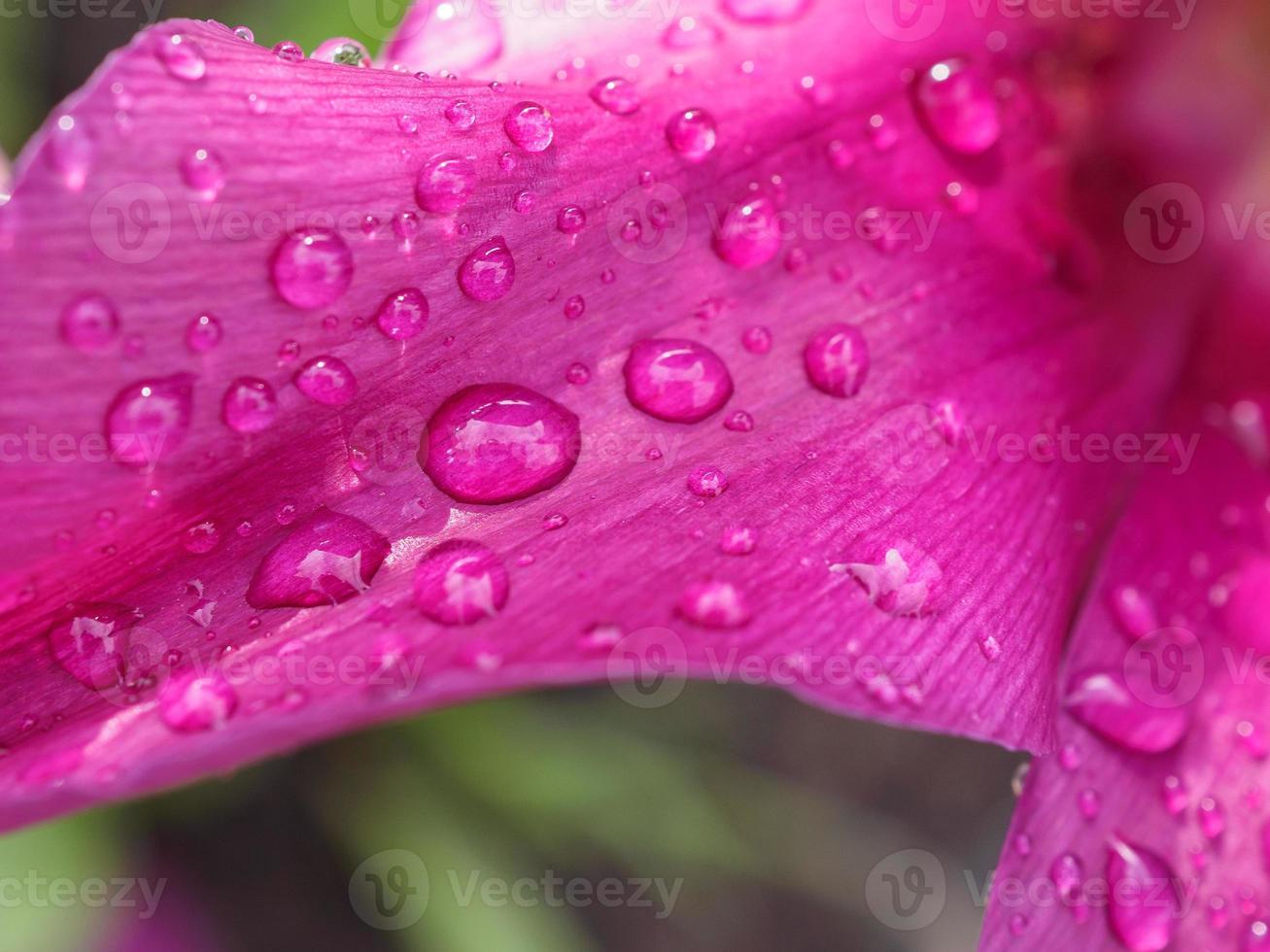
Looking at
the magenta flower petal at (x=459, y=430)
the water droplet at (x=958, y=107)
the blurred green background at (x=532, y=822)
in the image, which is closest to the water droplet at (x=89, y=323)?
the magenta flower petal at (x=459, y=430)

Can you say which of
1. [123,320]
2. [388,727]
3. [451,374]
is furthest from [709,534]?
[388,727]

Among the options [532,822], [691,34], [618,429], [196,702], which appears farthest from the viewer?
[532,822]

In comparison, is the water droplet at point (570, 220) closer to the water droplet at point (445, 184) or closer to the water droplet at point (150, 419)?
the water droplet at point (445, 184)

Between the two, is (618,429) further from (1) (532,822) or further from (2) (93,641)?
(1) (532,822)

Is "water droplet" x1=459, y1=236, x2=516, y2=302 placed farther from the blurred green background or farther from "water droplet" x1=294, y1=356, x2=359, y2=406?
the blurred green background

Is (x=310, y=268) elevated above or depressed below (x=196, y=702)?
above

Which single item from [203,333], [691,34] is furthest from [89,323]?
[691,34]

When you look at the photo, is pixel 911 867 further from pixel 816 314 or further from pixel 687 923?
pixel 816 314
